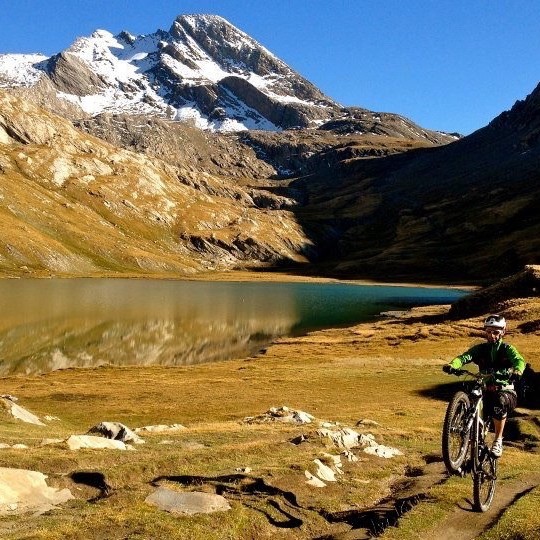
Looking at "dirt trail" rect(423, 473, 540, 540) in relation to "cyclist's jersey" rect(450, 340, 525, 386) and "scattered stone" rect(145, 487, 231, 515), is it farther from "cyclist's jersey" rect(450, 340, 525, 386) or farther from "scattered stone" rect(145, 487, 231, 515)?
"scattered stone" rect(145, 487, 231, 515)

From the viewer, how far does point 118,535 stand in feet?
37.7

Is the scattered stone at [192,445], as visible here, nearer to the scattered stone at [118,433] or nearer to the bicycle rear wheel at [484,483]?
the scattered stone at [118,433]

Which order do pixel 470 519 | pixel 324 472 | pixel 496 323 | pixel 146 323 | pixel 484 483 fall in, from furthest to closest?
pixel 146 323
pixel 324 472
pixel 496 323
pixel 484 483
pixel 470 519

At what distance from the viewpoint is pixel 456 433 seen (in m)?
13.6

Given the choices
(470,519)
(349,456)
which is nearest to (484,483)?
(470,519)

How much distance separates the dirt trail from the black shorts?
7.95ft

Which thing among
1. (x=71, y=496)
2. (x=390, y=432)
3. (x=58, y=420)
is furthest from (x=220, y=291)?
(x=71, y=496)

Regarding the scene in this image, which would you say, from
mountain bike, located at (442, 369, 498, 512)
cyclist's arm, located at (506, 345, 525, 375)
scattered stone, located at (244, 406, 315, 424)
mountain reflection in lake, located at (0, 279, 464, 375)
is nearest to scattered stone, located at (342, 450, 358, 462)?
mountain bike, located at (442, 369, 498, 512)

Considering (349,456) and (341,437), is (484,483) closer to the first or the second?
(349,456)

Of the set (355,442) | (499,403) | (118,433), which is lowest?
(118,433)

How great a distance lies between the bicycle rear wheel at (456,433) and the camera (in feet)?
43.2

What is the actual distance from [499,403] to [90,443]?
1435 centimetres

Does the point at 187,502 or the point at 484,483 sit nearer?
the point at 187,502

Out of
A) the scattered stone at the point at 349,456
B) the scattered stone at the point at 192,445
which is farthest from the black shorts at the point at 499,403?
the scattered stone at the point at 192,445
